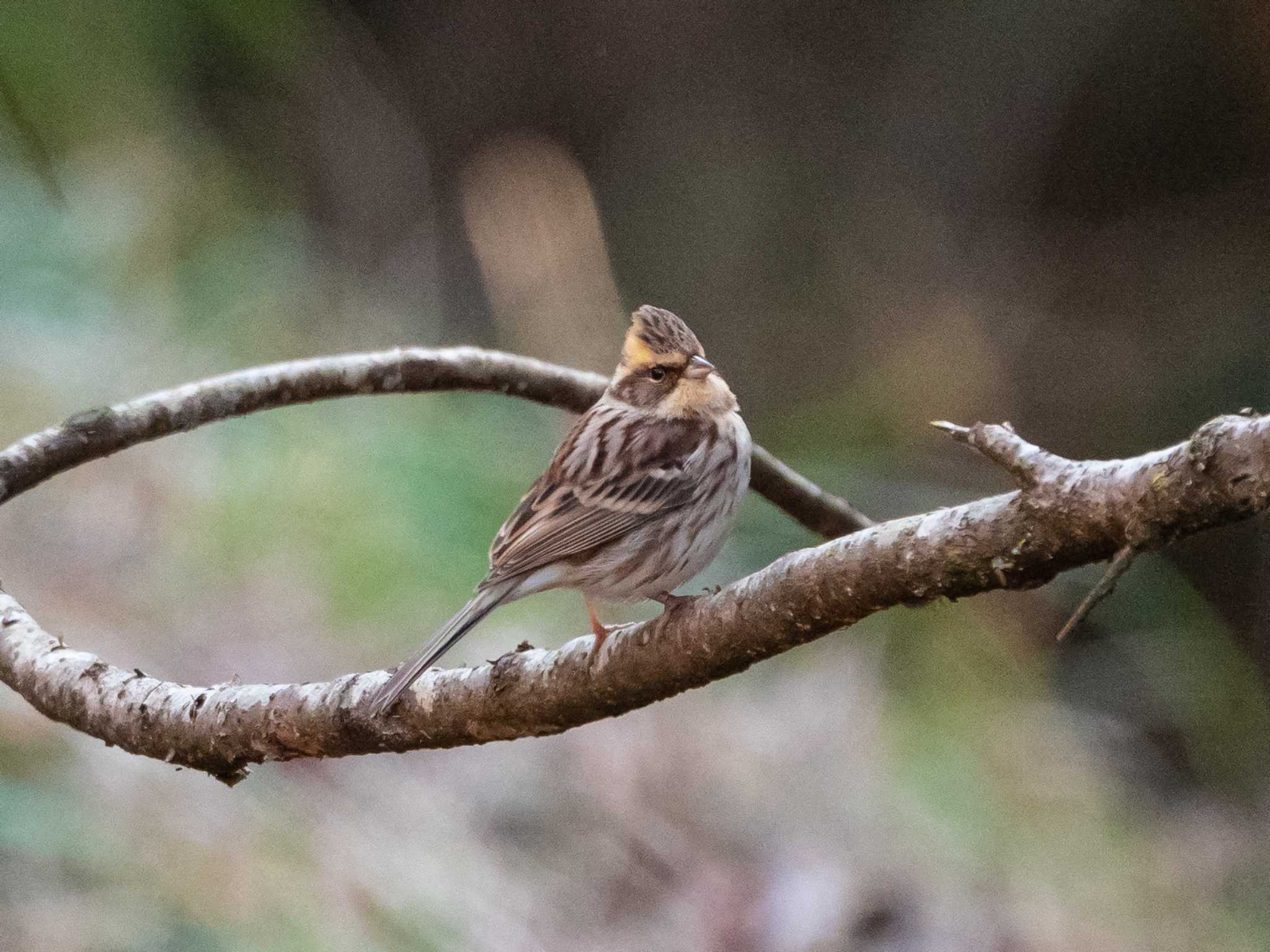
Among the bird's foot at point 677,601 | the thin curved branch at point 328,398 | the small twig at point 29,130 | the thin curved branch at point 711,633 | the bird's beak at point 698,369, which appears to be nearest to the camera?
the thin curved branch at point 711,633

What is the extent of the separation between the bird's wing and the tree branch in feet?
0.80

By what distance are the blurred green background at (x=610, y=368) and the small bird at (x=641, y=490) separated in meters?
1.43

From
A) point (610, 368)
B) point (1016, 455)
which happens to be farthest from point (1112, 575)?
point (610, 368)

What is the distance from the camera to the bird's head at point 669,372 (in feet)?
8.59

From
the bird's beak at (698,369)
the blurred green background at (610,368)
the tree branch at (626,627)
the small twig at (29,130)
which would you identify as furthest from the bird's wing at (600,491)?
the blurred green background at (610,368)

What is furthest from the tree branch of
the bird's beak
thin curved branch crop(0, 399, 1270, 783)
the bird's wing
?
the bird's beak

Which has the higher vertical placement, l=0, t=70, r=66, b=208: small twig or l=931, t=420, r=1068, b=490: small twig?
l=0, t=70, r=66, b=208: small twig

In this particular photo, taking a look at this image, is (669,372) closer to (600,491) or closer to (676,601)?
(600,491)

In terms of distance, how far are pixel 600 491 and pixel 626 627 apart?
0.71 m

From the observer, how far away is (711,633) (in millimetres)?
1703

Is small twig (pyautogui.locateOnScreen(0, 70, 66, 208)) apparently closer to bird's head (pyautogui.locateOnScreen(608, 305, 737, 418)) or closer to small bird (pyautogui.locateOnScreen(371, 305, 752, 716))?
small bird (pyautogui.locateOnScreen(371, 305, 752, 716))

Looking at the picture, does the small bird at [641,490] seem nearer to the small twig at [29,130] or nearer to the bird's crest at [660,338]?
the bird's crest at [660,338]

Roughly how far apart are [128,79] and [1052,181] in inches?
158

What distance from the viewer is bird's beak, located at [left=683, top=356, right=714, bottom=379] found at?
8.53ft
